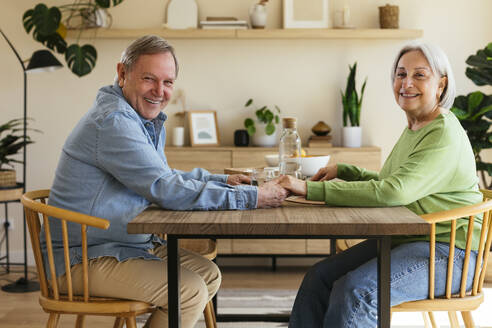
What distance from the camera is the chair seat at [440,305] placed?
1.85 metres

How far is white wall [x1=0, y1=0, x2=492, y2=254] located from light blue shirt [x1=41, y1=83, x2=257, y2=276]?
243 centimetres

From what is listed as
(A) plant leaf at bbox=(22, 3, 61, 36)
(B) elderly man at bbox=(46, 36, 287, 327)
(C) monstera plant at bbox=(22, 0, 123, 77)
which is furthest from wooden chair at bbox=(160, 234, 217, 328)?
(A) plant leaf at bbox=(22, 3, 61, 36)

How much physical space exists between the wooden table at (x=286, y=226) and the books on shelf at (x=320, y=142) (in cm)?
248

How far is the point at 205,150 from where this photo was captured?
416 centimetres

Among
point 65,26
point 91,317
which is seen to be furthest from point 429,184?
point 65,26

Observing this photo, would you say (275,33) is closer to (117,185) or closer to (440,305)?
(117,185)

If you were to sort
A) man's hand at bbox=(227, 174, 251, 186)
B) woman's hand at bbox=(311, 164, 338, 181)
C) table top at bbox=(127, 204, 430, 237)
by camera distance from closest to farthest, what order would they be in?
table top at bbox=(127, 204, 430, 237)
man's hand at bbox=(227, 174, 251, 186)
woman's hand at bbox=(311, 164, 338, 181)

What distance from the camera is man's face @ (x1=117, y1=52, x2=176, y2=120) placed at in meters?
2.03

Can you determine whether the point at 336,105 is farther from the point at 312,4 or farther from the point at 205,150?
the point at 205,150

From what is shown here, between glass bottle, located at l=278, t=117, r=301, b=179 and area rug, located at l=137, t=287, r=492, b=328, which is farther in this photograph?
area rug, located at l=137, t=287, r=492, b=328

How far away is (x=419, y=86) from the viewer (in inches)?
81.6

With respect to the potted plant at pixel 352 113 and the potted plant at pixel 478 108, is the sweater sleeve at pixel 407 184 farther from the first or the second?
the potted plant at pixel 352 113

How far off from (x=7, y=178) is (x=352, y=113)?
242cm

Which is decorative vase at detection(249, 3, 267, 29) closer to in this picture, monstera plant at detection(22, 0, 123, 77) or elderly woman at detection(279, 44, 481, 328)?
monstera plant at detection(22, 0, 123, 77)
